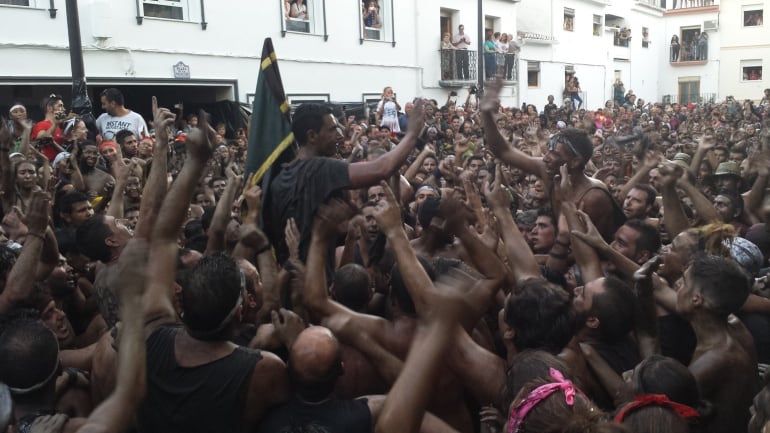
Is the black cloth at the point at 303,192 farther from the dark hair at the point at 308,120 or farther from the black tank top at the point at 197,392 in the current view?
the black tank top at the point at 197,392

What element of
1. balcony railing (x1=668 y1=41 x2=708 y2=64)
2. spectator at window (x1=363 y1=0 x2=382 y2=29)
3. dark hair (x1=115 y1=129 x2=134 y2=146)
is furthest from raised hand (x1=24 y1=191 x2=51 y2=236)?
balcony railing (x1=668 y1=41 x2=708 y2=64)

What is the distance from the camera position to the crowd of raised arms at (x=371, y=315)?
226 centimetres

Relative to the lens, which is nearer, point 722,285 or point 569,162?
point 722,285

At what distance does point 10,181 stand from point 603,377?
15.1 ft

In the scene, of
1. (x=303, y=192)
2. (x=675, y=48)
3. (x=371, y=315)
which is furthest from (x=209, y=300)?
(x=675, y=48)

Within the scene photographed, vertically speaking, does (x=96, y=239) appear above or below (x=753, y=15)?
below

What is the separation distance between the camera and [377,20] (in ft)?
62.3

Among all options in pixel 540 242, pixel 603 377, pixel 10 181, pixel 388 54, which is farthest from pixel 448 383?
pixel 388 54

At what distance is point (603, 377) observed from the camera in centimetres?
295

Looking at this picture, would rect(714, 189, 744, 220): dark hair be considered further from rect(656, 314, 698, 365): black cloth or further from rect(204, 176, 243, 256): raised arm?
rect(204, 176, 243, 256): raised arm

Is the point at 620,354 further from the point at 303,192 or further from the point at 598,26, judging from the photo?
the point at 598,26

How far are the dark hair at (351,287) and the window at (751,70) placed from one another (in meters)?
40.6

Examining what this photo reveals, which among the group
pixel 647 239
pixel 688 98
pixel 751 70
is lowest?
pixel 647 239

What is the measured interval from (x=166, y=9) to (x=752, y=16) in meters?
35.2
